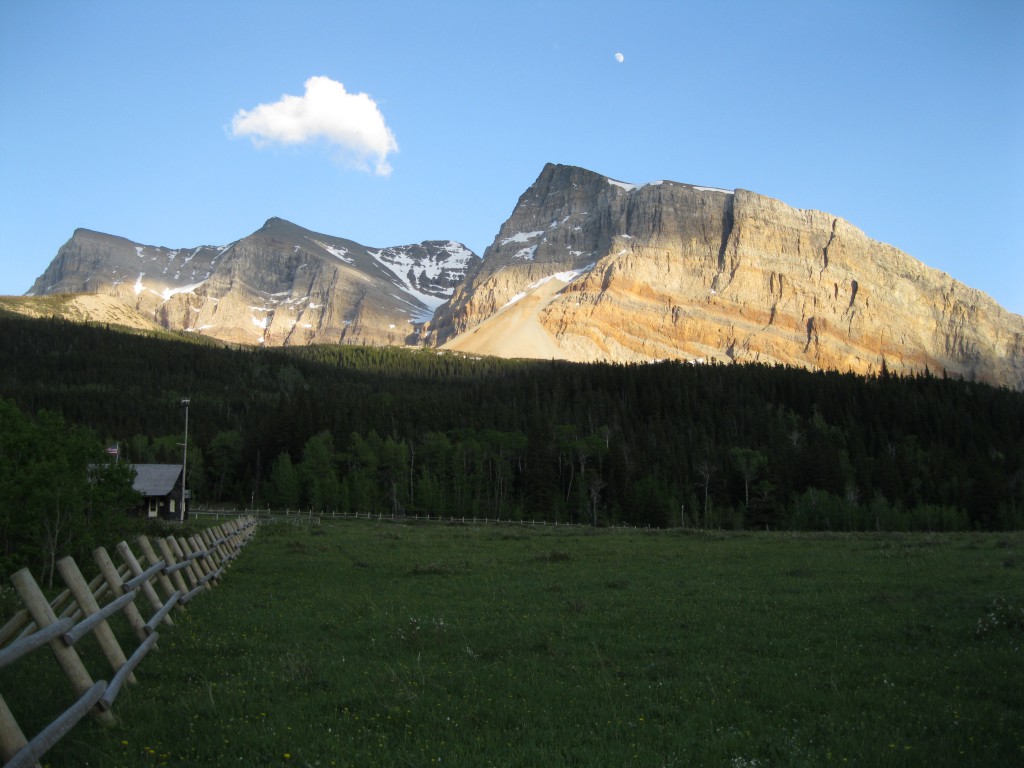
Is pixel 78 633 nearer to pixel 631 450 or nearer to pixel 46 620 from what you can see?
pixel 46 620

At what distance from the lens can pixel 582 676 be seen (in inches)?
440

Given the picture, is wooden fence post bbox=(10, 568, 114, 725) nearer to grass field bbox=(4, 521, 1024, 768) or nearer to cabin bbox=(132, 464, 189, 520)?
grass field bbox=(4, 521, 1024, 768)

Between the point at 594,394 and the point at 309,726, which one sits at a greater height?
the point at 594,394

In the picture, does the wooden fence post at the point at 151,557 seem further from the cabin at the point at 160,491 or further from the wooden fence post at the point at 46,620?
the cabin at the point at 160,491

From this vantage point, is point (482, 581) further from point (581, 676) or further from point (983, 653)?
point (983, 653)

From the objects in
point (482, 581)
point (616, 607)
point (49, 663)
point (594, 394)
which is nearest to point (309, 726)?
point (49, 663)

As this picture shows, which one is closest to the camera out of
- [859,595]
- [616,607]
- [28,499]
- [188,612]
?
[188,612]

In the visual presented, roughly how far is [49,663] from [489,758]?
7.64 m

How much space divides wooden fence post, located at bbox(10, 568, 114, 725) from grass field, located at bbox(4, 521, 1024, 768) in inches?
23.4

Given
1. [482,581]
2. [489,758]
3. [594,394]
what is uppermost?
[594,394]

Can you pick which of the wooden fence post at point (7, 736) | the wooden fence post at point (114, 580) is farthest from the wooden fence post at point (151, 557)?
the wooden fence post at point (7, 736)

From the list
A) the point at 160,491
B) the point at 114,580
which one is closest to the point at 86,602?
the point at 114,580

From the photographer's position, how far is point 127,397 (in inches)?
6934

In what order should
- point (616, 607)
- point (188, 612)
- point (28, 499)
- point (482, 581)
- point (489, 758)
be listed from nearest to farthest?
point (489, 758)
point (188, 612)
point (616, 607)
point (28, 499)
point (482, 581)
